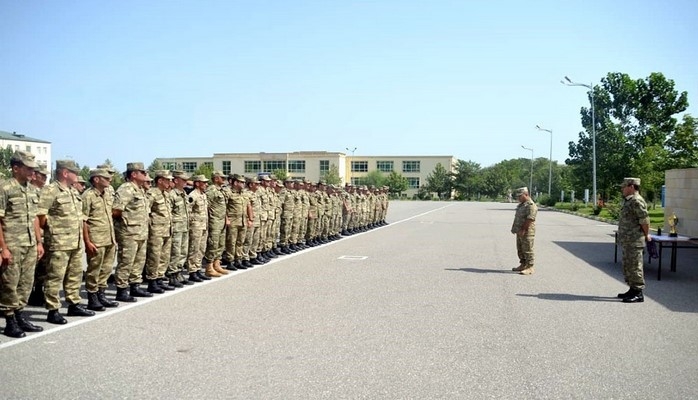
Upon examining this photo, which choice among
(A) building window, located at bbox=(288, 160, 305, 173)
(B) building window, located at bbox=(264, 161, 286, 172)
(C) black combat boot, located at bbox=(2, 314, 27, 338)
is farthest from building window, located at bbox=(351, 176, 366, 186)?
(C) black combat boot, located at bbox=(2, 314, 27, 338)

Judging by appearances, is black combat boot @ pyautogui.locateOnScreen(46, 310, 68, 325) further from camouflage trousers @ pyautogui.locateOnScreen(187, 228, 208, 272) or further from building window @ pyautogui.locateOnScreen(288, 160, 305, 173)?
building window @ pyautogui.locateOnScreen(288, 160, 305, 173)

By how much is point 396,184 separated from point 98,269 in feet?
323

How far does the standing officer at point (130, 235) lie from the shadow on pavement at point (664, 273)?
25.2ft

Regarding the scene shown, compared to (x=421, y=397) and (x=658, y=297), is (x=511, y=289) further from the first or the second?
(x=421, y=397)

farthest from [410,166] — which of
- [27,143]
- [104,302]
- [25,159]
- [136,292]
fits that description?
[25,159]

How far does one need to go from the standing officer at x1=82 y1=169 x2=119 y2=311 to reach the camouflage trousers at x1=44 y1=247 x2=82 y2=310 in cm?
34

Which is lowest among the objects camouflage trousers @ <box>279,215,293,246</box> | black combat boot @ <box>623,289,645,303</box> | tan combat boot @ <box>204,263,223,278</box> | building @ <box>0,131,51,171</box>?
black combat boot @ <box>623,289,645,303</box>

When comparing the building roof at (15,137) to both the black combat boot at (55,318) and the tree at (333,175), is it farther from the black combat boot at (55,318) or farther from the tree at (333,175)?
the black combat boot at (55,318)

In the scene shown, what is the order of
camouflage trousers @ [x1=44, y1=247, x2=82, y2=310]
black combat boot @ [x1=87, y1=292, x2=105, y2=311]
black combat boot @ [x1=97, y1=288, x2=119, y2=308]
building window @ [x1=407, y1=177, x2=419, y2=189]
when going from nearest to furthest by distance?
camouflage trousers @ [x1=44, y1=247, x2=82, y2=310] < black combat boot @ [x1=87, y1=292, x2=105, y2=311] < black combat boot @ [x1=97, y1=288, x2=119, y2=308] < building window @ [x1=407, y1=177, x2=419, y2=189]

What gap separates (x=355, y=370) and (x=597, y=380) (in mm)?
2122

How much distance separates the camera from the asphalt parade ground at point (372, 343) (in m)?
4.95

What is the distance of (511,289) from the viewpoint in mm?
9945

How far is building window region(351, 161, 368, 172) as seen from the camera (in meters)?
120

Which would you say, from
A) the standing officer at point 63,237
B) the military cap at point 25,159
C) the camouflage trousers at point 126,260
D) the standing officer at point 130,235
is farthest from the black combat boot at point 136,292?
the military cap at point 25,159
